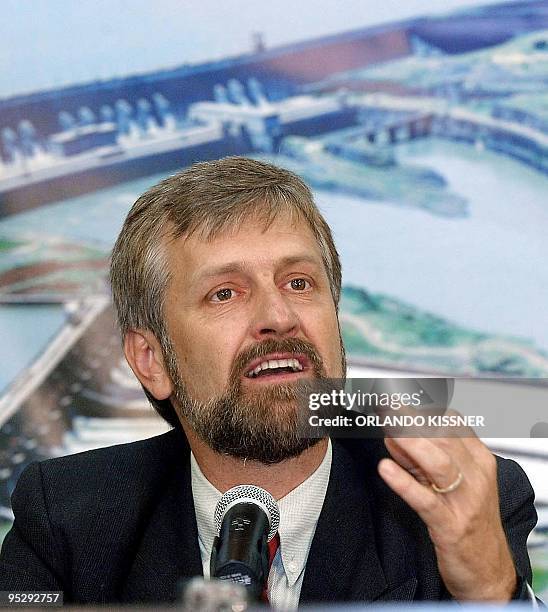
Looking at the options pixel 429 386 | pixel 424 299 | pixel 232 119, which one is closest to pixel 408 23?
pixel 232 119

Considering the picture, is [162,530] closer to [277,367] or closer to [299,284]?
[277,367]

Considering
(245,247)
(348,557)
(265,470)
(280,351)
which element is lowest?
(348,557)

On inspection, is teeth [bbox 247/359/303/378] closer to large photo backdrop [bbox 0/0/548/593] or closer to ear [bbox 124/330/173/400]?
ear [bbox 124/330/173/400]

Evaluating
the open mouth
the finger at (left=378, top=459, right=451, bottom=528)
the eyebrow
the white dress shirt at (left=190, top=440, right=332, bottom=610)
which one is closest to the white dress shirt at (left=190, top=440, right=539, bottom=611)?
the white dress shirt at (left=190, top=440, right=332, bottom=610)

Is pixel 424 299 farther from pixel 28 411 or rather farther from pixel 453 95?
pixel 28 411

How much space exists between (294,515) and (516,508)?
348 millimetres

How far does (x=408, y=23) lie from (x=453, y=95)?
0.65ft

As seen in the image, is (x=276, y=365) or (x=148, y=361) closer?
(x=276, y=365)

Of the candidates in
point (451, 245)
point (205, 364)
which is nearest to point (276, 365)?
point (205, 364)

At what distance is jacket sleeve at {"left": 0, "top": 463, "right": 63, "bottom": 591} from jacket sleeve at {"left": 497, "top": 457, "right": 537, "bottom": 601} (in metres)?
0.73

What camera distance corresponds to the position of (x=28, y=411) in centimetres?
235

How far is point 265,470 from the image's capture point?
157 cm

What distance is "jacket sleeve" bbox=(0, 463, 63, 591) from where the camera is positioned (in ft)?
5.24

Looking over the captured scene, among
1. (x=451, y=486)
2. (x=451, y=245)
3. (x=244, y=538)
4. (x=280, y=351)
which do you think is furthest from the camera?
(x=451, y=245)
